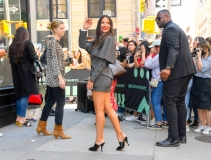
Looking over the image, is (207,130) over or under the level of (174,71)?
under

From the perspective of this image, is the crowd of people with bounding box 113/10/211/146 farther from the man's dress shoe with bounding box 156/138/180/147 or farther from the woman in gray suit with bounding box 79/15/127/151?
the woman in gray suit with bounding box 79/15/127/151

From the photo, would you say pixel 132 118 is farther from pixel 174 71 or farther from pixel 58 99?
pixel 174 71

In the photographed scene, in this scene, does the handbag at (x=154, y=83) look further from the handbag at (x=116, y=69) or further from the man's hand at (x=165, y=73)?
the man's hand at (x=165, y=73)

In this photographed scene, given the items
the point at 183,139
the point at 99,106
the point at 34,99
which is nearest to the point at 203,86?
the point at 183,139

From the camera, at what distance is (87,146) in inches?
202

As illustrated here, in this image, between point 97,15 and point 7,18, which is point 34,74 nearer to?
point 7,18

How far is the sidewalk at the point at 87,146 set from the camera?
462 centimetres

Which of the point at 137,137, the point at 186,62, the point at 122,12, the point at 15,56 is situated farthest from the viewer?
the point at 122,12

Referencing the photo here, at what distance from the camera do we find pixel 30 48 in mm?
6453

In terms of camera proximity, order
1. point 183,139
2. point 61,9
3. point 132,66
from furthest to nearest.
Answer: point 61,9
point 132,66
point 183,139

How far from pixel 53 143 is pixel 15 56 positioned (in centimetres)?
202

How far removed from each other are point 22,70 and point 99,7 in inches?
718

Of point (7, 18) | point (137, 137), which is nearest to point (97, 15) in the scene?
point (7, 18)

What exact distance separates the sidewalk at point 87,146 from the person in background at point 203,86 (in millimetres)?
301
